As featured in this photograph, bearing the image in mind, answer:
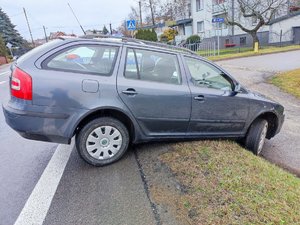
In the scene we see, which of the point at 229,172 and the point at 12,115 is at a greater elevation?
the point at 12,115

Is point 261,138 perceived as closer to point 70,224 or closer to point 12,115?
point 70,224

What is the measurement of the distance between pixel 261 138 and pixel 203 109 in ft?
4.23

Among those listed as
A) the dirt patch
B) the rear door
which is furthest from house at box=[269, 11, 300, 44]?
the dirt patch

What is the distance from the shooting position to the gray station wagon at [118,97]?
133 inches

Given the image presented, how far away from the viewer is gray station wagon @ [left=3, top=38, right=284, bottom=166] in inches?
133

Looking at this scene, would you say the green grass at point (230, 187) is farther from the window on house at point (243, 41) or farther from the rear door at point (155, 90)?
the window on house at point (243, 41)

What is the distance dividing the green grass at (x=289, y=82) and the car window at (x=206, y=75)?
18.1ft

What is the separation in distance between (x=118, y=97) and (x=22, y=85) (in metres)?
1.17

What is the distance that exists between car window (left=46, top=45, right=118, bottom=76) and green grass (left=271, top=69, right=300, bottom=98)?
714cm

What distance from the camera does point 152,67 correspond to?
3.91 meters

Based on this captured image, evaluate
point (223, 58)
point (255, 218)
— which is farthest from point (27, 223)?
point (223, 58)

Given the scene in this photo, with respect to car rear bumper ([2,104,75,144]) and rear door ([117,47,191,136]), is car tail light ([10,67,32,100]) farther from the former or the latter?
rear door ([117,47,191,136])

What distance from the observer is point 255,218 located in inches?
100

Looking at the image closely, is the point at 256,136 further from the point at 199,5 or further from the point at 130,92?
the point at 199,5
